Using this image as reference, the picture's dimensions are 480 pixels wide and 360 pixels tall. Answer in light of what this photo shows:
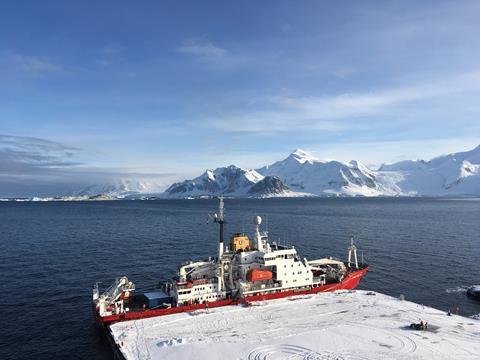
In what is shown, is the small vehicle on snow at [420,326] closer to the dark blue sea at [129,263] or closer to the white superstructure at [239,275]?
the dark blue sea at [129,263]

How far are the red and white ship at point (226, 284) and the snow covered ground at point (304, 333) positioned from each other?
6.23 feet

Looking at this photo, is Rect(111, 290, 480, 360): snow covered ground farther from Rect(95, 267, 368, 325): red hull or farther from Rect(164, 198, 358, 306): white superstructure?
Rect(164, 198, 358, 306): white superstructure

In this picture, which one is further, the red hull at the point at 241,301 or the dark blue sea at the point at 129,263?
the red hull at the point at 241,301

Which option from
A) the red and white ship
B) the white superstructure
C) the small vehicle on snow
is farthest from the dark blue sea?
the small vehicle on snow

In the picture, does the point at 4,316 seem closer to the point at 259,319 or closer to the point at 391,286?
the point at 259,319

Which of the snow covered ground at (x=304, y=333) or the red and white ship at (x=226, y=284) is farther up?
the red and white ship at (x=226, y=284)

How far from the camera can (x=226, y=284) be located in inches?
1799

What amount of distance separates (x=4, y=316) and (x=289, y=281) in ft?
103

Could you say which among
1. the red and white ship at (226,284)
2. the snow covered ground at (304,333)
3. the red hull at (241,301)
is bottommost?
the snow covered ground at (304,333)

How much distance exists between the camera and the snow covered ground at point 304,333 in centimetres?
2920

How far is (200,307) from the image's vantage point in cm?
4091

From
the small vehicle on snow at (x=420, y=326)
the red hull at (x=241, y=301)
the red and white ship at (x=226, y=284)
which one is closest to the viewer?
the small vehicle on snow at (x=420, y=326)

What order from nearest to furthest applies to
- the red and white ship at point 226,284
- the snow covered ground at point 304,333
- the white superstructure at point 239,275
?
the snow covered ground at point 304,333
the red and white ship at point 226,284
the white superstructure at point 239,275

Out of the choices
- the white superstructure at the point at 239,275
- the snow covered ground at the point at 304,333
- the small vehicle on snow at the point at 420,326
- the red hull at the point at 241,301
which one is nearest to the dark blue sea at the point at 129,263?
the red hull at the point at 241,301
